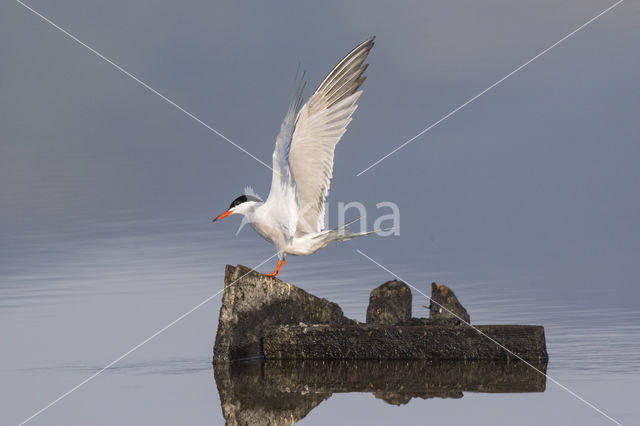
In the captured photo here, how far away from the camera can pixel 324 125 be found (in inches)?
446

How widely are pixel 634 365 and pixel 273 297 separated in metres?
3.18

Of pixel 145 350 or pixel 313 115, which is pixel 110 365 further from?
pixel 313 115

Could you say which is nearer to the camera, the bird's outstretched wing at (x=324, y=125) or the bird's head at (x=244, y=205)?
the bird's outstretched wing at (x=324, y=125)

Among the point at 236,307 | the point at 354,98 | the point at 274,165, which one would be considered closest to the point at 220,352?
the point at 236,307

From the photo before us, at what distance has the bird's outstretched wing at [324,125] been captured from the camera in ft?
36.9

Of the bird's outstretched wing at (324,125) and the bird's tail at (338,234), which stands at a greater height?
the bird's outstretched wing at (324,125)

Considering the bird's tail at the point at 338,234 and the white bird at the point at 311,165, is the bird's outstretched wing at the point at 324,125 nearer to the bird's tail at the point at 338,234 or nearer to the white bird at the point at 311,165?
the white bird at the point at 311,165

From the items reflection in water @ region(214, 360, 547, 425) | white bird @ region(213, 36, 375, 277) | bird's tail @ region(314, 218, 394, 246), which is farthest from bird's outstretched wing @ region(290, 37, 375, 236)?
reflection in water @ region(214, 360, 547, 425)

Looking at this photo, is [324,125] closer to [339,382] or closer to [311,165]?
[311,165]

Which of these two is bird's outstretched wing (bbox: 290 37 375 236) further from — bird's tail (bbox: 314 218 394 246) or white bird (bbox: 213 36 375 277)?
bird's tail (bbox: 314 218 394 246)

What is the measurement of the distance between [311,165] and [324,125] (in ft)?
1.32

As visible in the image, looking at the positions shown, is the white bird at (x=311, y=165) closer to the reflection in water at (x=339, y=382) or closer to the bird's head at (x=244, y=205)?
the bird's head at (x=244, y=205)

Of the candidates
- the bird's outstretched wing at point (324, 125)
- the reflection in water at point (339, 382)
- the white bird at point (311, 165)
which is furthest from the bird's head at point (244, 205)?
the reflection in water at point (339, 382)

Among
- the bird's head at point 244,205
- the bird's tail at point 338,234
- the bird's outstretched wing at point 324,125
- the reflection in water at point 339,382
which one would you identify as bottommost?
the reflection in water at point 339,382
